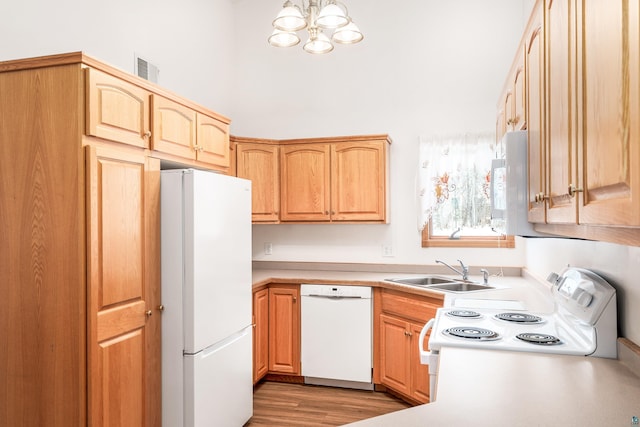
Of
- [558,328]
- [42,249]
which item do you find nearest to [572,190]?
[558,328]

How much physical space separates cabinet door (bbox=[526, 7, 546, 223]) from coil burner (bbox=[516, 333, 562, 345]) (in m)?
0.47

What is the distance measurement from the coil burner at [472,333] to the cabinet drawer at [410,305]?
4.04 ft

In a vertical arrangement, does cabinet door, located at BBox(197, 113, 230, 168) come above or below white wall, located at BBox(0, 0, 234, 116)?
below

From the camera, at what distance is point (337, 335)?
370cm

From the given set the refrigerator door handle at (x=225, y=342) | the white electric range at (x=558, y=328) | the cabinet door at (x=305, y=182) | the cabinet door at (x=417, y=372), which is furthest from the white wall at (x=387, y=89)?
the white electric range at (x=558, y=328)

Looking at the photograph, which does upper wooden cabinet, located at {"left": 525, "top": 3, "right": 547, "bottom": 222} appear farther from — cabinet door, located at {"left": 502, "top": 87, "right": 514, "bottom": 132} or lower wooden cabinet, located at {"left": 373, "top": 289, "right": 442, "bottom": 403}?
lower wooden cabinet, located at {"left": 373, "top": 289, "right": 442, "bottom": 403}

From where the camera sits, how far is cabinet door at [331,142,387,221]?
392 cm

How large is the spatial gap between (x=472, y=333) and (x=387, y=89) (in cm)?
284

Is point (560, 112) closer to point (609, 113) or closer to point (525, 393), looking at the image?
point (609, 113)

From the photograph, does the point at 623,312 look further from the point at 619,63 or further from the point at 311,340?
the point at 311,340

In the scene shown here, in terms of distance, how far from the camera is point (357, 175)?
3.95 m

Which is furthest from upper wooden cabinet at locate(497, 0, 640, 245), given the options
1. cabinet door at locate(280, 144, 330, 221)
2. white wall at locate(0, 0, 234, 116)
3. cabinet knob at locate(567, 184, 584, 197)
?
cabinet door at locate(280, 144, 330, 221)

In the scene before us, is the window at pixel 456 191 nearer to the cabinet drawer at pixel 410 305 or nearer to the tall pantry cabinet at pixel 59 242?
the cabinet drawer at pixel 410 305

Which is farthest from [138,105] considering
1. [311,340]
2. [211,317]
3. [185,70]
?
[311,340]
